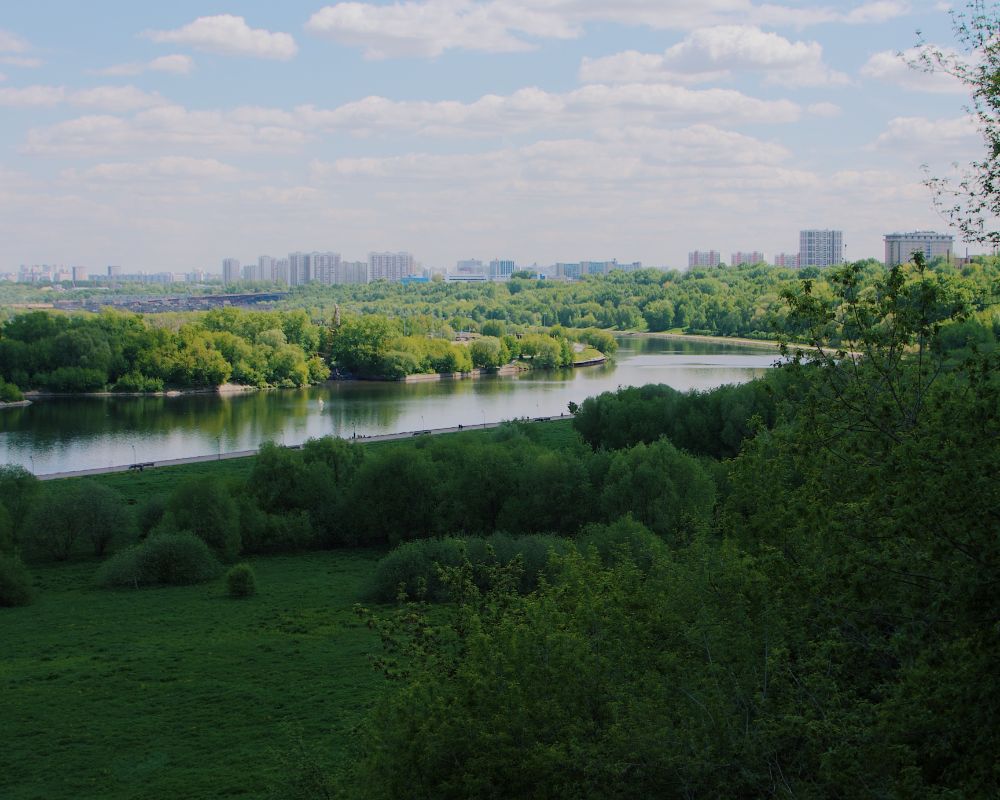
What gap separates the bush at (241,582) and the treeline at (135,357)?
35953 millimetres

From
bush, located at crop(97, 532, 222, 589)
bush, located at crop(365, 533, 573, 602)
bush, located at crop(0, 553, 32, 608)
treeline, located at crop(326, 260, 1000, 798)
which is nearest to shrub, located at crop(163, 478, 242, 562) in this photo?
bush, located at crop(97, 532, 222, 589)

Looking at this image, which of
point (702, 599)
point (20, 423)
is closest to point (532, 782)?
point (702, 599)

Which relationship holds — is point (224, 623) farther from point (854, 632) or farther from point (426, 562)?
point (854, 632)

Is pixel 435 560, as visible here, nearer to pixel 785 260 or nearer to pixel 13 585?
pixel 13 585

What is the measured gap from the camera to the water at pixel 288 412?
3359cm

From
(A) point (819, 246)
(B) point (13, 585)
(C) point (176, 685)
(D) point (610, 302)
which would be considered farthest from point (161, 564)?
(A) point (819, 246)

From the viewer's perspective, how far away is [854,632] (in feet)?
15.3

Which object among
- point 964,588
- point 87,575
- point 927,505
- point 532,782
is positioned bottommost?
point 87,575

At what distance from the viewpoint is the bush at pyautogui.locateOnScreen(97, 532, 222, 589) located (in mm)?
17594

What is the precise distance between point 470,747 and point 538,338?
5999 cm

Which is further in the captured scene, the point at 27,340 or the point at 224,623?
the point at 27,340

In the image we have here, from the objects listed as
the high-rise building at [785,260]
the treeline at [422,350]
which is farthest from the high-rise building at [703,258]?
the treeline at [422,350]

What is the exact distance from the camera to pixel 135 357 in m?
53.5

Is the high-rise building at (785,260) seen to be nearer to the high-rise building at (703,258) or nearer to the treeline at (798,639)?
Answer: the high-rise building at (703,258)
